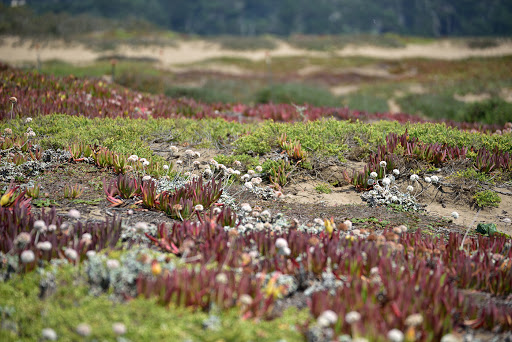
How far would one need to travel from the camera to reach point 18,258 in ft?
10.2

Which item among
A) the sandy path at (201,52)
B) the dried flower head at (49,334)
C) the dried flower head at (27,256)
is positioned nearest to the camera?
the dried flower head at (49,334)

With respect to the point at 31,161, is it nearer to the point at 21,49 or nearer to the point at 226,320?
the point at 226,320

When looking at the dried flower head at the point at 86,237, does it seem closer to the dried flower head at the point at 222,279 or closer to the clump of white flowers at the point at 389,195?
the dried flower head at the point at 222,279

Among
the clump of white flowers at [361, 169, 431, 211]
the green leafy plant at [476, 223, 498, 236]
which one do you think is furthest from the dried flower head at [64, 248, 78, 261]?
the green leafy plant at [476, 223, 498, 236]

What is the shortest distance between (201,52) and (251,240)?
181 feet

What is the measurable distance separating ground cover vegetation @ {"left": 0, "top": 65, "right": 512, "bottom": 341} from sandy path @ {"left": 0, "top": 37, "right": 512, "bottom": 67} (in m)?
38.4

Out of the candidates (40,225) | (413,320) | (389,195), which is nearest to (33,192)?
(40,225)

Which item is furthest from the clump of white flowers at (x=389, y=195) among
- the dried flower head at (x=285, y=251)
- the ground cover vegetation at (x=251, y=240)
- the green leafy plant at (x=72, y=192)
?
the green leafy plant at (x=72, y=192)

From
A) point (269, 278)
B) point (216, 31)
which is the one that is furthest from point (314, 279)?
point (216, 31)

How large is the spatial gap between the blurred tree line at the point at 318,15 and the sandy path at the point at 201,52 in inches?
1405

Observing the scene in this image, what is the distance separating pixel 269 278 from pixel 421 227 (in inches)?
106

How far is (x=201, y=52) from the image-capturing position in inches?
2178

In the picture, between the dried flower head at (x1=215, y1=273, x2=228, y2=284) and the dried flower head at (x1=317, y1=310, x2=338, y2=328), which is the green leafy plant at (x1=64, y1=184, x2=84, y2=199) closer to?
the dried flower head at (x1=215, y1=273, x2=228, y2=284)

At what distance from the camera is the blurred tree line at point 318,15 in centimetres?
9062
